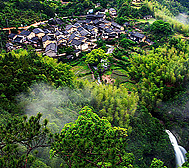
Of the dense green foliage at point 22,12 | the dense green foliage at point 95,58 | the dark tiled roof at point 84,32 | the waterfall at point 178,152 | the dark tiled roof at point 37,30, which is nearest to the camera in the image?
the waterfall at point 178,152

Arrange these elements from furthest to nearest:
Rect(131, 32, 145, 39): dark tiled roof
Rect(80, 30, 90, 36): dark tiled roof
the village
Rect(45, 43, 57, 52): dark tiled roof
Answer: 1. Rect(80, 30, 90, 36): dark tiled roof
2. Rect(131, 32, 145, 39): dark tiled roof
3. the village
4. Rect(45, 43, 57, 52): dark tiled roof

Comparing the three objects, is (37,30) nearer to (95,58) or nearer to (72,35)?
(72,35)

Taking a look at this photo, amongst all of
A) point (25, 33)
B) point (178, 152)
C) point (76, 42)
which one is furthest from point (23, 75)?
point (25, 33)

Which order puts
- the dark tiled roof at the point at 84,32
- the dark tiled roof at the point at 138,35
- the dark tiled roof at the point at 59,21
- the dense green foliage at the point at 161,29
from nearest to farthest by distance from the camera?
1. the dark tiled roof at the point at 138,35
2. the dense green foliage at the point at 161,29
3. the dark tiled roof at the point at 84,32
4. the dark tiled roof at the point at 59,21

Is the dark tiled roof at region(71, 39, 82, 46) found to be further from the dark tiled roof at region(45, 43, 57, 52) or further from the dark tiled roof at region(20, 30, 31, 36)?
the dark tiled roof at region(20, 30, 31, 36)

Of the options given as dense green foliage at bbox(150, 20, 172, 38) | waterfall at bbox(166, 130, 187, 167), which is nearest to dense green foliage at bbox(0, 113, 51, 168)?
waterfall at bbox(166, 130, 187, 167)

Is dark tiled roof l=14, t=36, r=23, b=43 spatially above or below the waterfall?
above

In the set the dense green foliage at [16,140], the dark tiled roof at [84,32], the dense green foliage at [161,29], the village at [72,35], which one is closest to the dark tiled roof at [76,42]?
the village at [72,35]

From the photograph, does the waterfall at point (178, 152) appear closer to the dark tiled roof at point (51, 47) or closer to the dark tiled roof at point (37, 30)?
the dark tiled roof at point (51, 47)

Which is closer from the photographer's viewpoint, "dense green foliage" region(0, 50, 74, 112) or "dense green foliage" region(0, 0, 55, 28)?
"dense green foliage" region(0, 50, 74, 112)

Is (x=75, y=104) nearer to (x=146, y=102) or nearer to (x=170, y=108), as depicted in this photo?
(x=146, y=102)
